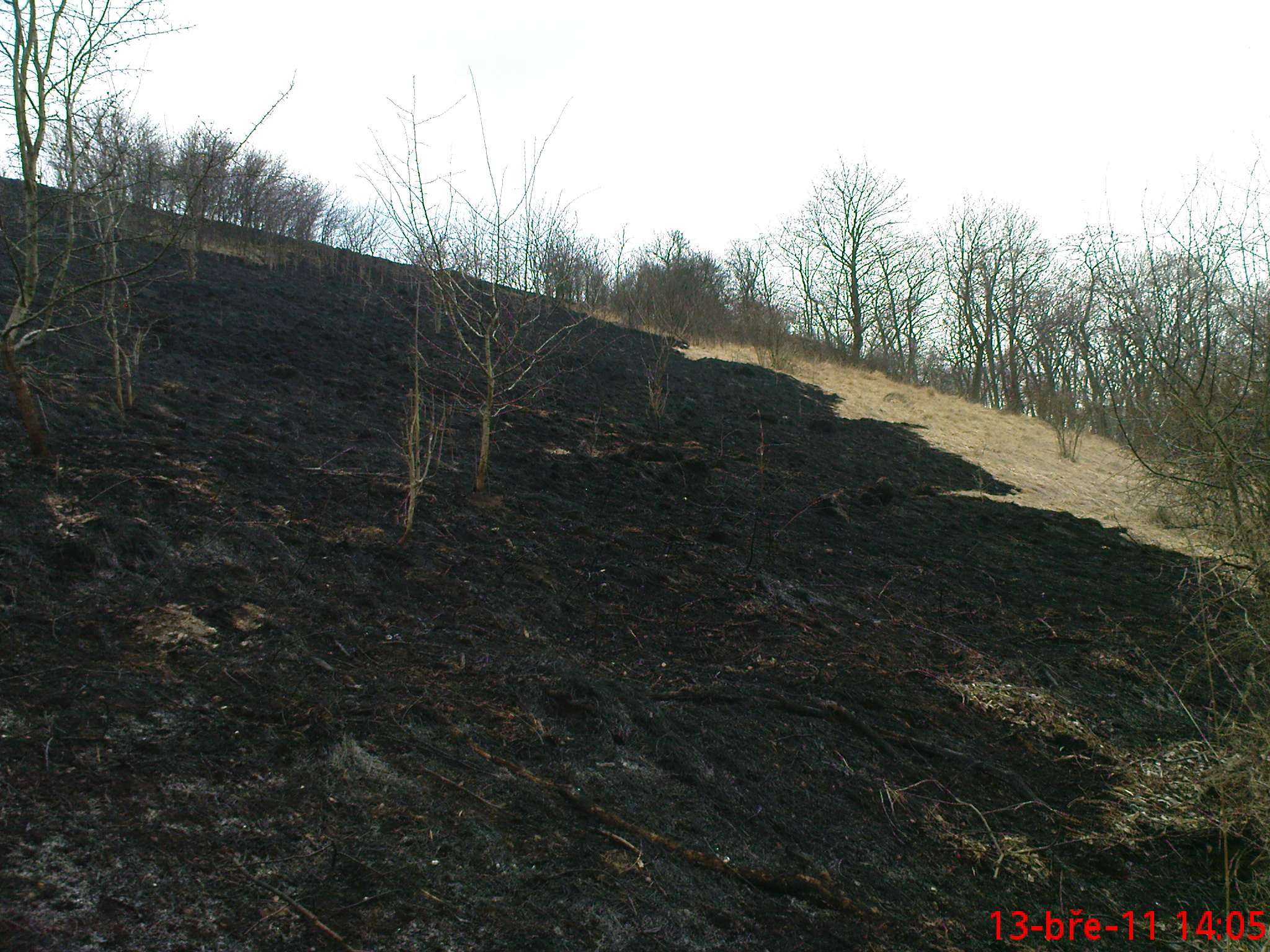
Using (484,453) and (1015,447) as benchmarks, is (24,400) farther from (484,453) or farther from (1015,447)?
(1015,447)

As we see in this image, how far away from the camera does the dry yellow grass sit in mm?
9812

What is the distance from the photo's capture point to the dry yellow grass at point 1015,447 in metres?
9.81

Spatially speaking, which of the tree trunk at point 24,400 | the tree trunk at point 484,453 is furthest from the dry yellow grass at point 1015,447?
the tree trunk at point 24,400

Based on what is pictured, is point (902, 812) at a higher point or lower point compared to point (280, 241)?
lower

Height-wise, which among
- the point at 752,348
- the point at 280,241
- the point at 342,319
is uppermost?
the point at 280,241

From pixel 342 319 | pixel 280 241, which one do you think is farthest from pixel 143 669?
pixel 280 241

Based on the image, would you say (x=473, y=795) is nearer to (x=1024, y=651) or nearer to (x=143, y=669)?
(x=143, y=669)

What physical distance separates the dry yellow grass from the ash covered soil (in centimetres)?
344

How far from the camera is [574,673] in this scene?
3.45 meters

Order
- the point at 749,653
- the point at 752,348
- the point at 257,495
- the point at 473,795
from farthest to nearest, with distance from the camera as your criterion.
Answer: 1. the point at 752,348
2. the point at 257,495
3. the point at 749,653
4. the point at 473,795

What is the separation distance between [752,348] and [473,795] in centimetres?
1576
